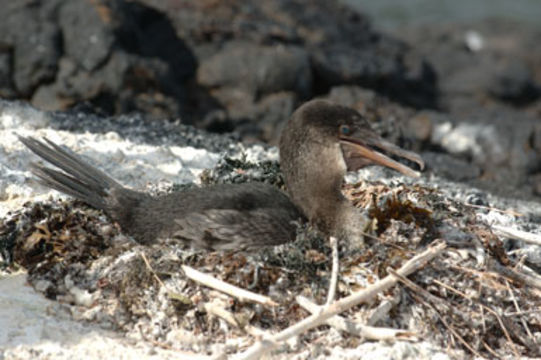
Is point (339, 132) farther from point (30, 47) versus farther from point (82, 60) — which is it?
point (30, 47)

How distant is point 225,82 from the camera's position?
10.9 m

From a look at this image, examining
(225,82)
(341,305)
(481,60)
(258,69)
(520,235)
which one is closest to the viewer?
(341,305)

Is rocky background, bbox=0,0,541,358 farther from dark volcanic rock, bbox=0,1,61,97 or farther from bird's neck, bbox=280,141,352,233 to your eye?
bird's neck, bbox=280,141,352,233

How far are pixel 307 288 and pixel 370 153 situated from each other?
1018mm

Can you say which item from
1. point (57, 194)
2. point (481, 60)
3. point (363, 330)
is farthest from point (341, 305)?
point (481, 60)

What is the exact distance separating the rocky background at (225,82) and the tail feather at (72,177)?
7.09 ft

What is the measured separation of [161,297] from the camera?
4.30 metres

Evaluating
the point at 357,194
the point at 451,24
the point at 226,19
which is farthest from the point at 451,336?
the point at 451,24

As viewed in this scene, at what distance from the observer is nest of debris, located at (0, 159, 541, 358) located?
4.15 metres

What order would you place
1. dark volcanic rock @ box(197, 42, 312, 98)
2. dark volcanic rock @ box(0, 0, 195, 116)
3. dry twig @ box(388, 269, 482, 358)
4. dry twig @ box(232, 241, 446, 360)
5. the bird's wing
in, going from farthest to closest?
dark volcanic rock @ box(197, 42, 312, 98) → dark volcanic rock @ box(0, 0, 195, 116) → the bird's wing → dry twig @ box(388, 269, 482, 358) → dry twig @ box(232, 241, 446, 360)

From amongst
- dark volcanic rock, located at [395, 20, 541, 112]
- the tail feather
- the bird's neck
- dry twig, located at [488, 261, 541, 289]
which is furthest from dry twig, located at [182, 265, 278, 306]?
dark volcanic rock, located at [395, 20, 541, 112]

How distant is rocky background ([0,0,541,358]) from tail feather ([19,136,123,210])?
2160mm

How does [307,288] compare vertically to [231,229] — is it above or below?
below

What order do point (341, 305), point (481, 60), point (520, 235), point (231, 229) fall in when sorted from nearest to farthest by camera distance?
point (341, 305), point (231, 229), point (520, 235), point (481, 60)
